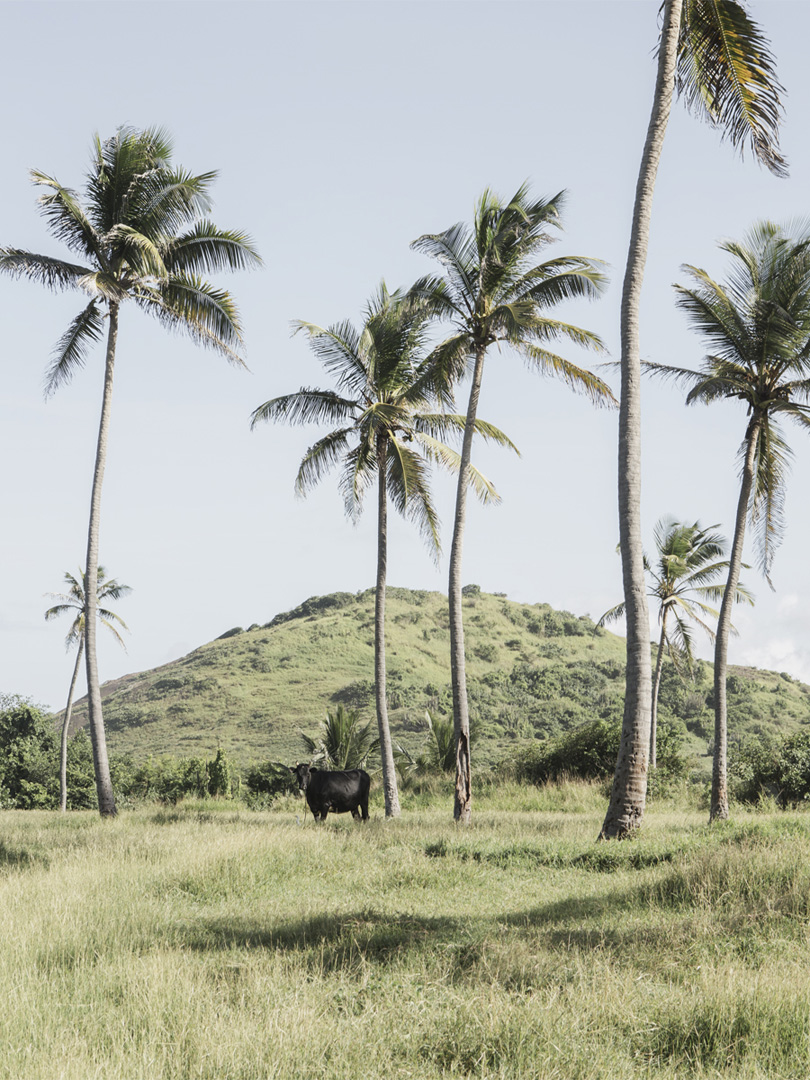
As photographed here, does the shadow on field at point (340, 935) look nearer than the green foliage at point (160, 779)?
Yes

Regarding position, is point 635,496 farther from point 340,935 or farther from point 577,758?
point 577,758

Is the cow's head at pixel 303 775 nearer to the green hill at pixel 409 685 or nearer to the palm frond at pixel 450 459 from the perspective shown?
the palm frond at pixel 450 459

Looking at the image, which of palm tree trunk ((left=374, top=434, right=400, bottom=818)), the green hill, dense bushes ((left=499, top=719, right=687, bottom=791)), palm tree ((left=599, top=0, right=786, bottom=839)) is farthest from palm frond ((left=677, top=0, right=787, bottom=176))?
the green hill

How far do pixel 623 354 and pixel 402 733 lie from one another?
1828 inches

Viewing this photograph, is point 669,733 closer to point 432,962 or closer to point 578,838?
point 578,838

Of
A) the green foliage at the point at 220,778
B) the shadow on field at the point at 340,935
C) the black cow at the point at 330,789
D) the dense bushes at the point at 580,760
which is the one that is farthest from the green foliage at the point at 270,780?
the shadow on field at the point at 340,935

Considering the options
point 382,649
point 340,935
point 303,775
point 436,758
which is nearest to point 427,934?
point 340,935

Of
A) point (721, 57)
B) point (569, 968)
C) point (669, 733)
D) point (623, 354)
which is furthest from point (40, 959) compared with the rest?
point (669, 733)

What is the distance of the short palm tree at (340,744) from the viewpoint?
29.5 metres

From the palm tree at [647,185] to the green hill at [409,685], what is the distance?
34288 millimetres

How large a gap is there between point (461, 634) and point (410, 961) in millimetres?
12185

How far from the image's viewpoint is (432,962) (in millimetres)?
6297

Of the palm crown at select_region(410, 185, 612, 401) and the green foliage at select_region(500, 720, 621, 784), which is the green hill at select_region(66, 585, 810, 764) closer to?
the green foliage at select_region(500, 720, 621, 784)

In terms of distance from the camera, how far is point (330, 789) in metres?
17.3
